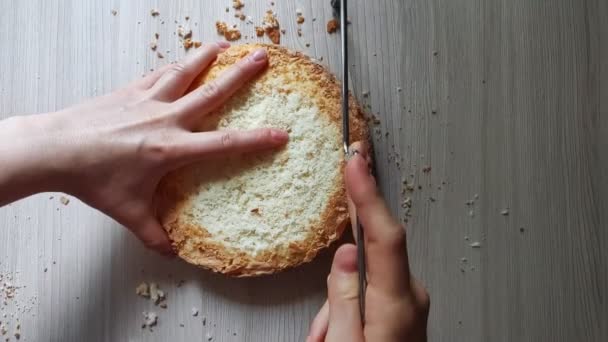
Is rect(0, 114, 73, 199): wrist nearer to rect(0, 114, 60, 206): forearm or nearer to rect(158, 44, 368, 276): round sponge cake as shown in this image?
rect(0, 114, 60, 206): forearm

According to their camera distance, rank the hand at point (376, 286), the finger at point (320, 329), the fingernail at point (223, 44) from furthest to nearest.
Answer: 1. the fingernail at point (223, 44)
2. the finger at point (320, 329)
3. the hand at point (376, 286)

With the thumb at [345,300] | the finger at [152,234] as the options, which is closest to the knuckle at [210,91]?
the finger at [152,234]

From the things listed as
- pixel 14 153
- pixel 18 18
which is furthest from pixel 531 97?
pixel 18 18

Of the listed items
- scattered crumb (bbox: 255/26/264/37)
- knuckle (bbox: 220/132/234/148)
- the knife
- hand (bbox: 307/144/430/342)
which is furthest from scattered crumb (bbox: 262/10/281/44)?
hand (bbox: 307/144/430/342)

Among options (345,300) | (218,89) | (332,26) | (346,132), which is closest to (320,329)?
(345,300)

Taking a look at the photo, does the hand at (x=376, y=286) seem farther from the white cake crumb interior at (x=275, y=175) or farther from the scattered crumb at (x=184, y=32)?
the scattered crumb at (x=184, y=32)

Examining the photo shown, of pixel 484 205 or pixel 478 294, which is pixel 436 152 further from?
pixel 478 294
